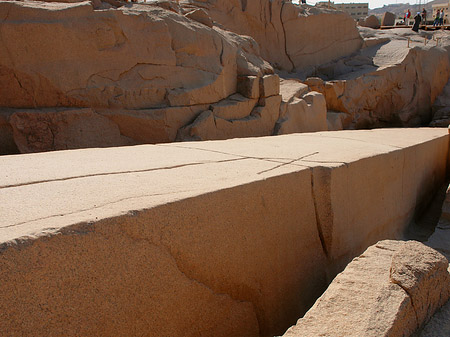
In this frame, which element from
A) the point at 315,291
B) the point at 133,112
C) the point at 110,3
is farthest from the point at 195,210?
the point at 110,3

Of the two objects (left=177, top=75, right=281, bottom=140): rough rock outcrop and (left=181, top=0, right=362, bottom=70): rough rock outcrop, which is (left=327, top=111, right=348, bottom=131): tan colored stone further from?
(left=177, top=75, right=281, bottom=140): rough rock outcrop

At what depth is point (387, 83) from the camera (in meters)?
11.8

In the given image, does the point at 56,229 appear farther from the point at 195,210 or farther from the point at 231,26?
the point at 231,26

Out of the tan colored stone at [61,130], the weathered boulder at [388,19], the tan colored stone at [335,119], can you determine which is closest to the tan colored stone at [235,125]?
the tan colored stone at [61,130]

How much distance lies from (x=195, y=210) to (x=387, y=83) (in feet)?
38.1

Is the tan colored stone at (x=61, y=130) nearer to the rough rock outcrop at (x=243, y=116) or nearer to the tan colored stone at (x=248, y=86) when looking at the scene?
the rough rock outcrop at (x=243, y=116)

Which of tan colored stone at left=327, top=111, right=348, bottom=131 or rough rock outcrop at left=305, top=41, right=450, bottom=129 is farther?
rough rock outcrop at left=305, top=41, right=450, bottom=129

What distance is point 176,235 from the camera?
1404 millimetres

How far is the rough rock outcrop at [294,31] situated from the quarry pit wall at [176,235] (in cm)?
937

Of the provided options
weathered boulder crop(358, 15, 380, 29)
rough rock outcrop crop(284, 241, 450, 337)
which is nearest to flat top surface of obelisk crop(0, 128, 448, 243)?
rough rock outcrop crop(284, 241, 450, 337)

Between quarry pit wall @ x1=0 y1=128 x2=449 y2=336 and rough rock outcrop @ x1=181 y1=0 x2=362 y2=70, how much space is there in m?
9.37

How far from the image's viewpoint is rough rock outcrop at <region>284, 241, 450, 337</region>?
1.29m

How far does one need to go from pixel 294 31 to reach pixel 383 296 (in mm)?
11814

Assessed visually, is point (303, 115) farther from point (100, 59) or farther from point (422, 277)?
point (422, 277)
